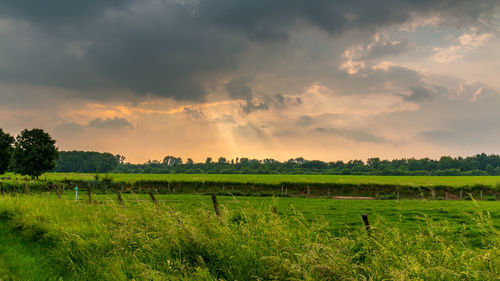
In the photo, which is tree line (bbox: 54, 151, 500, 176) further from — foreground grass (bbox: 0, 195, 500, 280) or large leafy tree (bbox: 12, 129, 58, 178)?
foreground grass (bbox: 0, 195, 500, 280)

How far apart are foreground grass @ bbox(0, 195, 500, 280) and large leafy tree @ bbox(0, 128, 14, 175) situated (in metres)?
102

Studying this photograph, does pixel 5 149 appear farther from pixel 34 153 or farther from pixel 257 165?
pixel 257 165

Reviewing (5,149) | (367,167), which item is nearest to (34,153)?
(5,149)

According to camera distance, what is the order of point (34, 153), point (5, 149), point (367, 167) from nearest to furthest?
point (34, 153) < point (5, 149) < point (367, 167)

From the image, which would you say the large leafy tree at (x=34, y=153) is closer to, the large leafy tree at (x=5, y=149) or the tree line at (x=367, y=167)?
the large leafy tree at (x=5, y=149)

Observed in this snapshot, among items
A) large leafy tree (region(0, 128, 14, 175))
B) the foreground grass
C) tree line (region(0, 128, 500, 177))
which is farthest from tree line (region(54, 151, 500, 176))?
the foreground grass

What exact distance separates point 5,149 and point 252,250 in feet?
370

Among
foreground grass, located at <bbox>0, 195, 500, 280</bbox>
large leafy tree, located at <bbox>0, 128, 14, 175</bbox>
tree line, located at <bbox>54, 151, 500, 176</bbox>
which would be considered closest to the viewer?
foreground grass, located at <bbox>0, 195, 500, 280</bbox>

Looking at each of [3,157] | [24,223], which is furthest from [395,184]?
[3,157]

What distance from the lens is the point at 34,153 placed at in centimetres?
8556

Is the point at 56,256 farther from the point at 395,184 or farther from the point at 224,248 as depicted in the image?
the point at 395,184

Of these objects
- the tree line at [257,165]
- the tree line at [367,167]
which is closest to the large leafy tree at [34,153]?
the tree line at [257,165]

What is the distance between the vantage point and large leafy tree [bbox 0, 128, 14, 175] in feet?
312

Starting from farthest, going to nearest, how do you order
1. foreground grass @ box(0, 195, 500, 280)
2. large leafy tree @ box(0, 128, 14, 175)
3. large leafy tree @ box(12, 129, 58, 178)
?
large leafy tree @ box(0, 128, 14, 175) → large leafy tree @ box(12, 129, 58, 178) → foreground grass @ box(0, 195, 500, 280)
